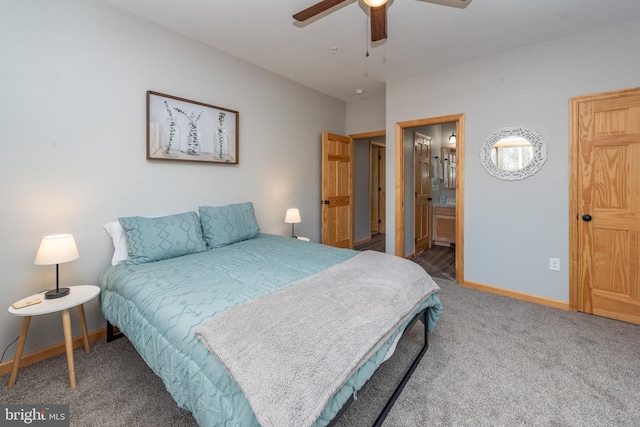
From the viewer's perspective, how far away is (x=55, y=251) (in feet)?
6.14

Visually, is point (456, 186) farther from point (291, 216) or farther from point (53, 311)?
point (53, 311)

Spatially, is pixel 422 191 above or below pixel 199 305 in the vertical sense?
above

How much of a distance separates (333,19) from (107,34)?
6.31 ft

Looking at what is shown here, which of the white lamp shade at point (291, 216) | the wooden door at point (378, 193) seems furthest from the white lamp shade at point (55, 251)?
the wooden door at point (378, 193)

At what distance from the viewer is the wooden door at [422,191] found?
4.84m

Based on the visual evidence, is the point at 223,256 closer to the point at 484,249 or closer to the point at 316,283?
the point at 316,283

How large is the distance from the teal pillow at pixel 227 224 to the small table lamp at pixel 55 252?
1.04m

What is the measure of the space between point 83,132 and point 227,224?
4.55 feet

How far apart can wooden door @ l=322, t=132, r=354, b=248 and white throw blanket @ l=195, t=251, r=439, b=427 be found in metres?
2.71

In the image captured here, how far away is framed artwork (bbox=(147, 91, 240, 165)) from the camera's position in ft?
8.64

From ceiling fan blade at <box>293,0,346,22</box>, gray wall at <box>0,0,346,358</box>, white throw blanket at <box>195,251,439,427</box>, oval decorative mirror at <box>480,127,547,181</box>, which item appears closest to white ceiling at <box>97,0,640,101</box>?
ceiling fan blade at <box>293,0,346,22</box>

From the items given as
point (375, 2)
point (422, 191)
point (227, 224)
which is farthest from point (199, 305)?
point (422, 191)

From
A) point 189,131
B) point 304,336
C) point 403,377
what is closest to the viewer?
point 304,336

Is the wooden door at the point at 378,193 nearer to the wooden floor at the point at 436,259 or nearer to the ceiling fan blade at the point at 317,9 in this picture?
the wooden floor at the point at 436,259
